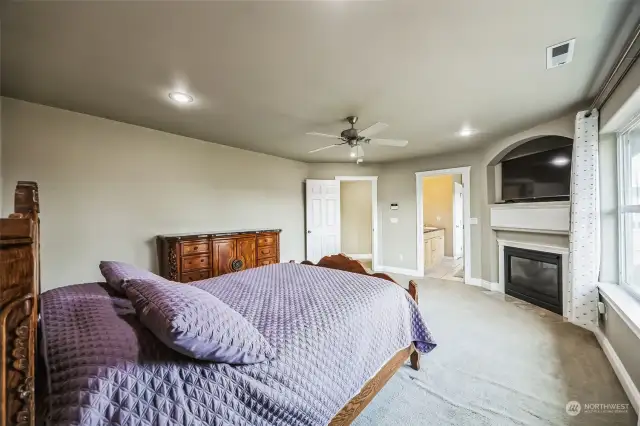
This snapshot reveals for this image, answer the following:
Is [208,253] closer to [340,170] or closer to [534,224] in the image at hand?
[340,170]

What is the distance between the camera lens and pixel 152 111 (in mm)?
2793

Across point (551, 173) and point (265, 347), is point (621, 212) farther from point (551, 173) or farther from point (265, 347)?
point (265, 347)

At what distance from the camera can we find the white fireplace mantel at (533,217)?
3135mm

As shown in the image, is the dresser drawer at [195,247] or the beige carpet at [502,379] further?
the dresser drawer at [195,247]

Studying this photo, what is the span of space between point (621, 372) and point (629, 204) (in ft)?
4.69

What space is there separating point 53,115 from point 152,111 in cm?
97

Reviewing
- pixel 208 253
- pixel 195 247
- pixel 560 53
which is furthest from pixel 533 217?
pixel 195 247

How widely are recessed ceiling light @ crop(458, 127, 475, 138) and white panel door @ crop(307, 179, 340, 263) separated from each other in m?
2.54

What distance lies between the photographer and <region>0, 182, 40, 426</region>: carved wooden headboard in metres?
0.55

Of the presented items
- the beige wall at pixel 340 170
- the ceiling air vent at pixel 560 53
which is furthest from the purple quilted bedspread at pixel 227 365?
the beige wall at pixel 340 170

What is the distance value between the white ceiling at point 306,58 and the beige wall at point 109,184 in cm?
30

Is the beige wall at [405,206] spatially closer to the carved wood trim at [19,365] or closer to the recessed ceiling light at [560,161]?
the recessed ceiling light at [560,161]

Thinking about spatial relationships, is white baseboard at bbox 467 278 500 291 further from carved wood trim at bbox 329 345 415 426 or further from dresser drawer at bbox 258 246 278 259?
dresser drawer at bbox 258 246 278 259

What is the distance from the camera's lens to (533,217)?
138 inches
